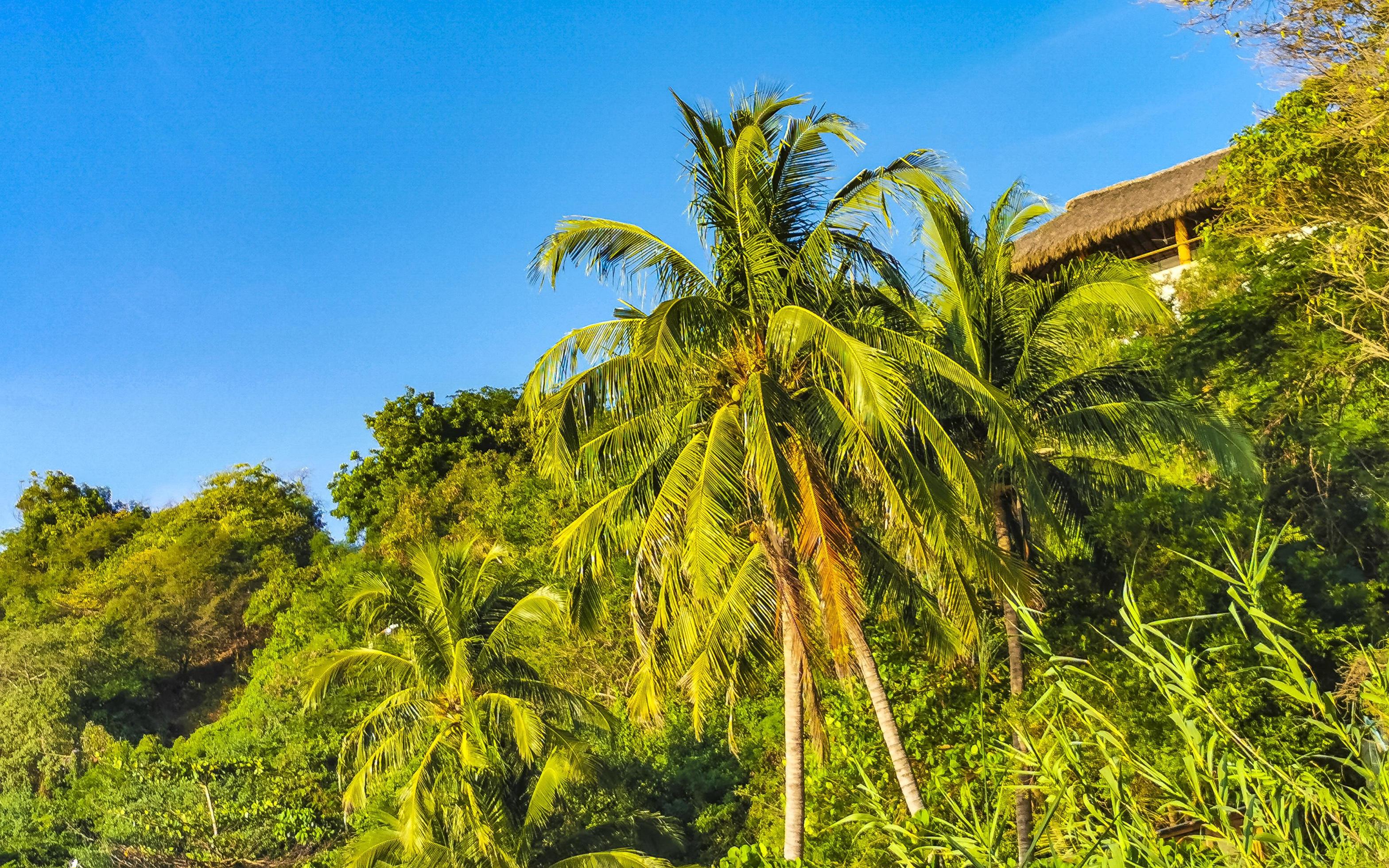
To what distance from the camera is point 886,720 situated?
9539 millimetres

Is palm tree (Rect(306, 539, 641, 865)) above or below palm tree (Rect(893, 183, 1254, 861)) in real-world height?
below

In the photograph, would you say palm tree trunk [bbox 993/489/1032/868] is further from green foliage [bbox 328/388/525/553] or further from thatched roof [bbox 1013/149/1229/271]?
green foliage [bbox 328/388/525/553]

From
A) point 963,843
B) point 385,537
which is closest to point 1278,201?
point 963,843

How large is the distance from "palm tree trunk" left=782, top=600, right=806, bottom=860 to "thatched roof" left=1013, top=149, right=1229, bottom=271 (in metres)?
12.2

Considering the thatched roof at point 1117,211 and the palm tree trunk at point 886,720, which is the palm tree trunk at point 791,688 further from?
the thatched roof at point 1117,211

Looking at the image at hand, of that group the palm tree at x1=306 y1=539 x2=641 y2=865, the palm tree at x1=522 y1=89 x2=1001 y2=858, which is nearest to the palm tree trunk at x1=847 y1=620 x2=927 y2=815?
the palm tree at x1=522 y1=89 x2=1001 y2=858

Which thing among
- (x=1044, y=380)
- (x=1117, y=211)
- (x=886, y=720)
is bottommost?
(x=886, y=720)

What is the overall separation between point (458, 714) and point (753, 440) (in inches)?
251

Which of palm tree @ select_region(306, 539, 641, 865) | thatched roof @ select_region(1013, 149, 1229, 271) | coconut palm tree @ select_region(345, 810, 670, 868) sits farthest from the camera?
thatched roof @ select_region(1013, 149, 1229, 271)

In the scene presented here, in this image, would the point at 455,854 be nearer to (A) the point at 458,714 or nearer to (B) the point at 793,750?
(A) the point at 458,714

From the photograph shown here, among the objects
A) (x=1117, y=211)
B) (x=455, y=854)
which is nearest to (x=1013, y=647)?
(x=455, y=854)

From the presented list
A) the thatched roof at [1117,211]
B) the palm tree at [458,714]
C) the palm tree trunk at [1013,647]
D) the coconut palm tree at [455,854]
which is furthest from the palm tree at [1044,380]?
the thatched roof at [1117,211]

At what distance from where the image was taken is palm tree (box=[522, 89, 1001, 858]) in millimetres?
8406

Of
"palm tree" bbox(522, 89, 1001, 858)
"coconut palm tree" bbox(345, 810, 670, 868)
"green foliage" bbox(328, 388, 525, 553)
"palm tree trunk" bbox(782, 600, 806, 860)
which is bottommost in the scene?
→ "coconut palm tree" bbox(345, 810, 670, 868)
